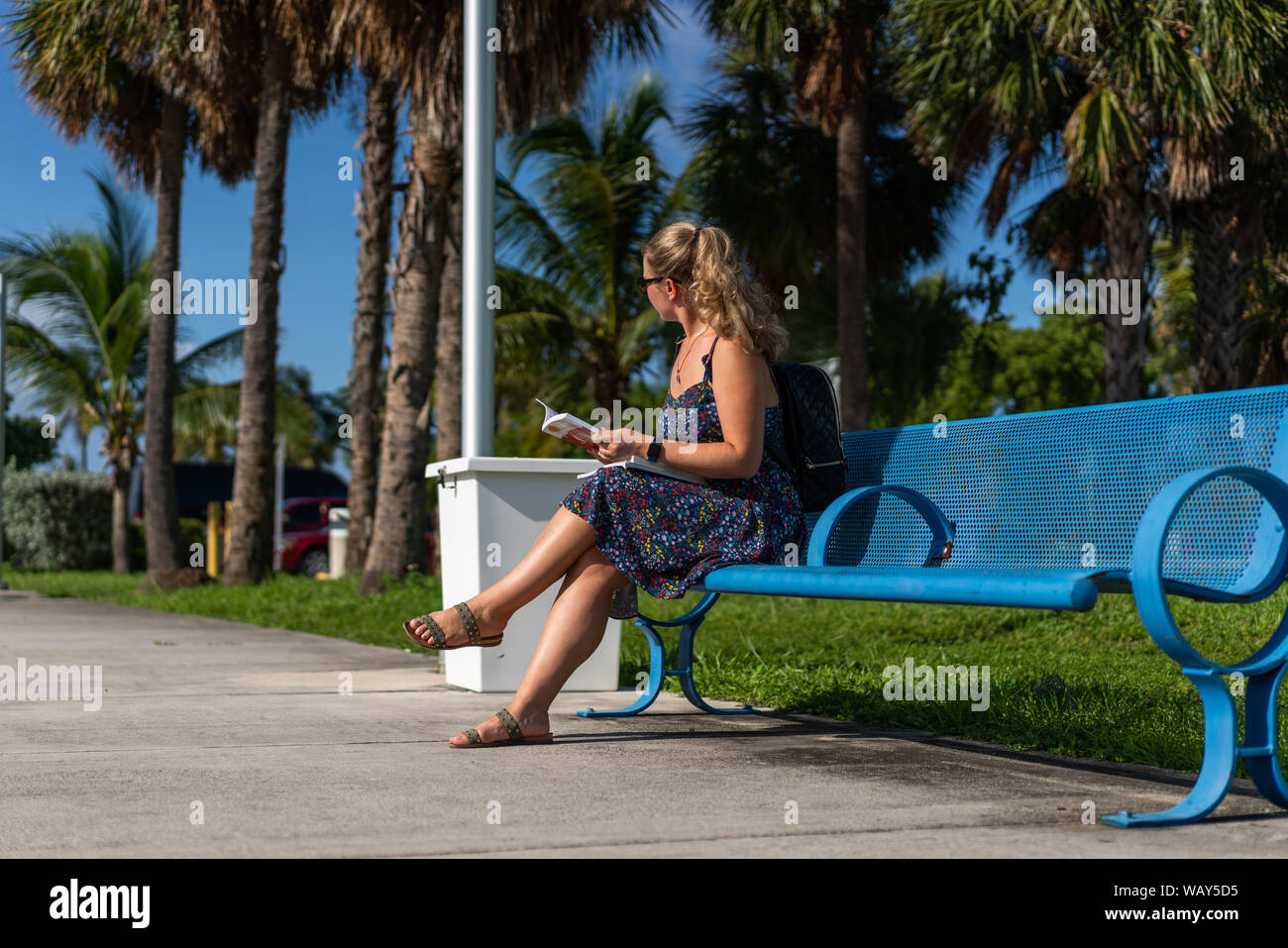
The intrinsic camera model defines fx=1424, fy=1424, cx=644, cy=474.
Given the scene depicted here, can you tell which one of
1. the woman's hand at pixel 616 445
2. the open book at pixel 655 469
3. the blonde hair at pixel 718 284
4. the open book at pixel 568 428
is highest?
the blonde hair at pixel 718 284

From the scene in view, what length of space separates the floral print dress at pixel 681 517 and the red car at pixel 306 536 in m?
24.7

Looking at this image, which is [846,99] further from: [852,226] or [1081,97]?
[1081,97]

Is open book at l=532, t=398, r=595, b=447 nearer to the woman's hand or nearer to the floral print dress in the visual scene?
the woman's hand

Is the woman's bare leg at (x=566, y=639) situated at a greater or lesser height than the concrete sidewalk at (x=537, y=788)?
greater

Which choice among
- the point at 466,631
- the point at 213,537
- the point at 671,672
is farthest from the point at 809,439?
the point at 213,537

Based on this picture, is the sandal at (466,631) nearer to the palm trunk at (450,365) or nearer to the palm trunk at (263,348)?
the palm trunk at (450,365)

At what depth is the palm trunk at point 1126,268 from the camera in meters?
12.6

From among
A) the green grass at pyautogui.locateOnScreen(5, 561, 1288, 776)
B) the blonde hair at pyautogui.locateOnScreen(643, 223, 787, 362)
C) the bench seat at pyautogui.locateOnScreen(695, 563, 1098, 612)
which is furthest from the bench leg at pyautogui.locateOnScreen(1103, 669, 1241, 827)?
the blonde hair at pyautogui.locateOnScreen(643, 223, 787, 362)

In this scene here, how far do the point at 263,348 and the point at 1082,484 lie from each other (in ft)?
41.3

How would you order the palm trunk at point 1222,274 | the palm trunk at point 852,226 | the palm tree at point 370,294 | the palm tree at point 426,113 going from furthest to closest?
1. the palm trunk at point 852,226
2. the palm tree at point 370,294
3. the palm trunk at point 1222,274
4. the palm tree at point 426,113

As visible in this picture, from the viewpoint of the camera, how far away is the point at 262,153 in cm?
1509

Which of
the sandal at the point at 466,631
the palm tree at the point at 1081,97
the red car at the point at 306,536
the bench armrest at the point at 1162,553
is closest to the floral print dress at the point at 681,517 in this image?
the sandal at the point at 466,631

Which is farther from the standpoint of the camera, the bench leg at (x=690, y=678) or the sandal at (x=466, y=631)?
the bench leg at (x=690, y=678)
